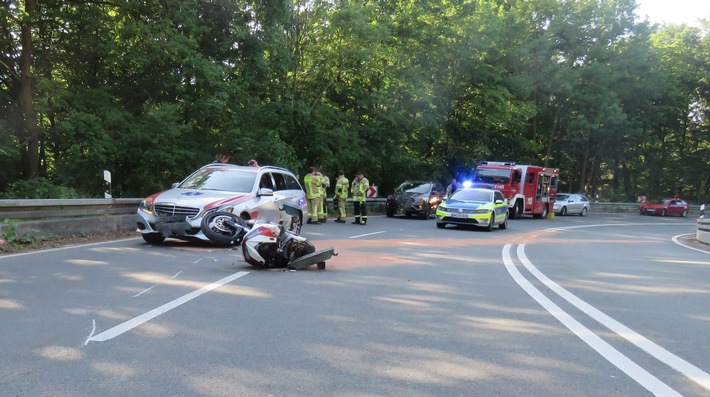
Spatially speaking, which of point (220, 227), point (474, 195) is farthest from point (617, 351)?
point (474, 195)

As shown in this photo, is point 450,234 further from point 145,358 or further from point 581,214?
point 581,214

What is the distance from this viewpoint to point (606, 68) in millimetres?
43938

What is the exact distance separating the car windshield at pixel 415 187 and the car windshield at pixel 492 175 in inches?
135

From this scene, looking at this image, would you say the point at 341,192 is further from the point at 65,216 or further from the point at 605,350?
the point at 605,350

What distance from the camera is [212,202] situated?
11414 millimetres

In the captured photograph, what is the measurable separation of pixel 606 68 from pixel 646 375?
4390cm

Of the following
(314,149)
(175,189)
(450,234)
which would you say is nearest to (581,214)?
(314,149)

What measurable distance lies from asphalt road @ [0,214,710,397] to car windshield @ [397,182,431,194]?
54.0ft

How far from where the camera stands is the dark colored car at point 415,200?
26188 mm

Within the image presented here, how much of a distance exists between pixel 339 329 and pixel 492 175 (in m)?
25.3

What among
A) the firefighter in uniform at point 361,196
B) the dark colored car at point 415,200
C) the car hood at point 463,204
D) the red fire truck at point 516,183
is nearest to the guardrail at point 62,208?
the firefighter in uniform at point 361,196

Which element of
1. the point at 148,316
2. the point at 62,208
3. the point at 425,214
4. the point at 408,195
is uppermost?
→ the point at 408,195

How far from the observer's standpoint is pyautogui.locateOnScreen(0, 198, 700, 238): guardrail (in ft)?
37.4

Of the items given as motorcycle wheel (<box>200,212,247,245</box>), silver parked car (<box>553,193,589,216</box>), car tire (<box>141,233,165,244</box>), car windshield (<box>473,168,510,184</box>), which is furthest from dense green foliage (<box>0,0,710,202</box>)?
motorcycle wheel (<box>200,212,247,245</box>)
